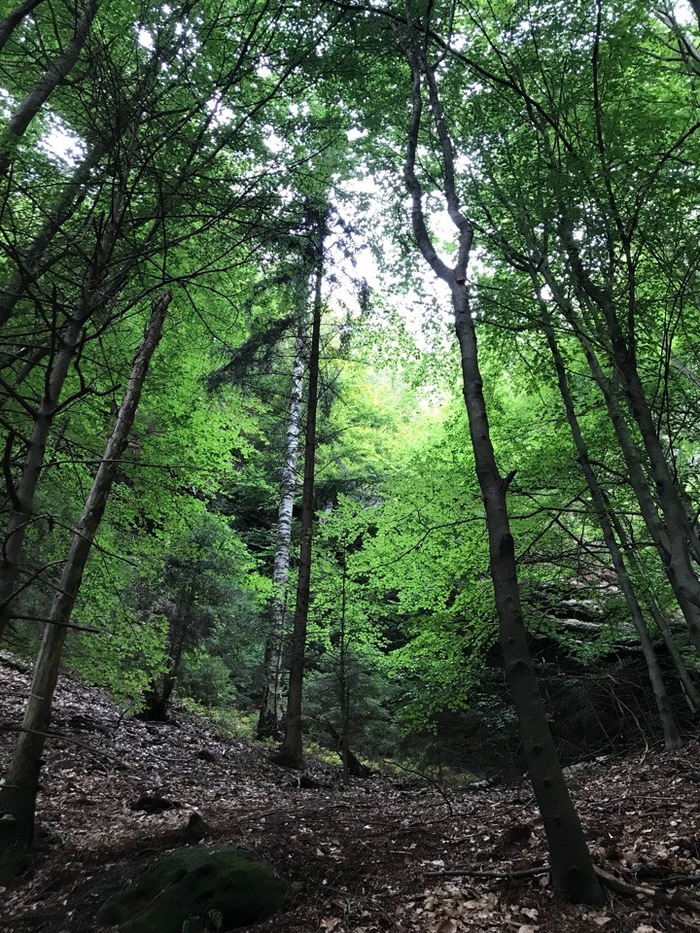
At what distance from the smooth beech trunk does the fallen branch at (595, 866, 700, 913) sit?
16.3 ft

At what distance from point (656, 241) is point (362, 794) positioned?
7.95 metres

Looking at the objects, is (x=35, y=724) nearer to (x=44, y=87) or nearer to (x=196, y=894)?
(x=196, y=894)

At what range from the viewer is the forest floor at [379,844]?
2.96 meters

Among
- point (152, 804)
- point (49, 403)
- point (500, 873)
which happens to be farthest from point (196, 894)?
point (49, 403)

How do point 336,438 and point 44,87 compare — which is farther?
point 336,438

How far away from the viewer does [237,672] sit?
1468 centimetres

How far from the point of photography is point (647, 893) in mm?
2848

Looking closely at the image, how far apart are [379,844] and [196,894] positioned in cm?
159

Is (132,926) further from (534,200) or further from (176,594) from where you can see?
(176,594)

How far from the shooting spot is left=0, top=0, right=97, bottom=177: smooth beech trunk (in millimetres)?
2650

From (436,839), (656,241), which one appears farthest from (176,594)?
(656,241)

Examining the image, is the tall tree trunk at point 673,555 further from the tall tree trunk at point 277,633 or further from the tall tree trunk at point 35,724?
the tall tree trunk at point 277,633

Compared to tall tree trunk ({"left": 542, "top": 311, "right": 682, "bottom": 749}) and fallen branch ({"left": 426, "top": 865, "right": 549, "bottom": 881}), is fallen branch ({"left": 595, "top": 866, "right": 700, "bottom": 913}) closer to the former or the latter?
fallen branch ({"left": 426, "top": 865, "right": 549, "bottom": 881})

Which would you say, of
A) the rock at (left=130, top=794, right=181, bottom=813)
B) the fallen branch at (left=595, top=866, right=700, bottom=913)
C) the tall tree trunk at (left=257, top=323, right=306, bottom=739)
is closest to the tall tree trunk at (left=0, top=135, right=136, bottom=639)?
the fallen branch at (left=595, top=866, right=700, bottom=913)
